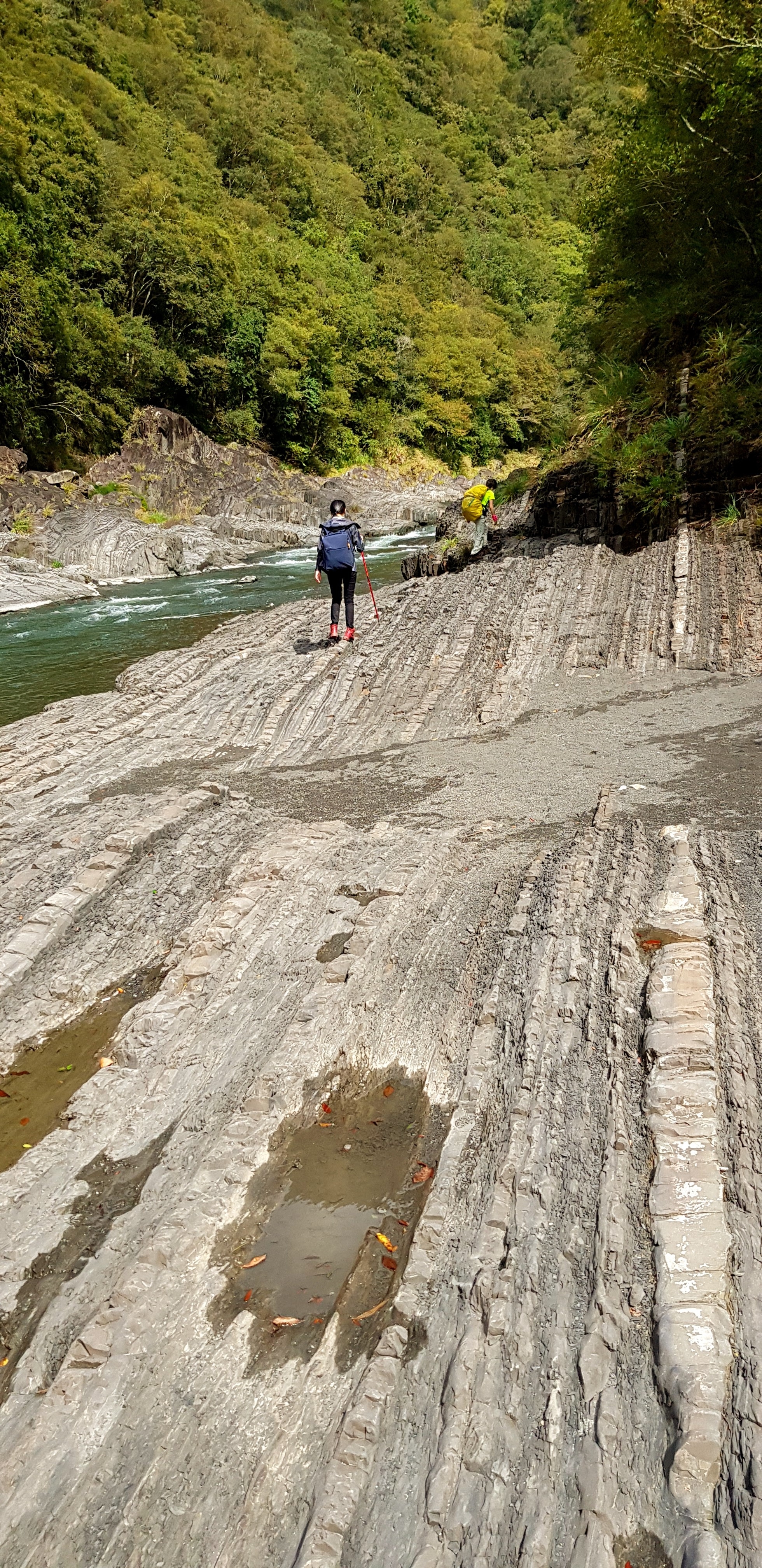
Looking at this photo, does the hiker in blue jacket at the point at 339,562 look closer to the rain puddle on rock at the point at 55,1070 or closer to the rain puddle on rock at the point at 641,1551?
the rain puddle on rock at the point at 55,1070

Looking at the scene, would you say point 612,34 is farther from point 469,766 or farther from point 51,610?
point 51,610

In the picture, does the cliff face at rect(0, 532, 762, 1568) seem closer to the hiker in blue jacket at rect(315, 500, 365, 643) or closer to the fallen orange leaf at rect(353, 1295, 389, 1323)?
the fallen orange leaf at rect(353, 1295, 389, 1323)

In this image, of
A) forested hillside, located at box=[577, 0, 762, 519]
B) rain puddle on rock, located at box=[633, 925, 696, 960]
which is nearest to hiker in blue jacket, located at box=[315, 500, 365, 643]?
forested hillside, located at box=[577, 0, 762, 519]

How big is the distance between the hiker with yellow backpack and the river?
2.46m

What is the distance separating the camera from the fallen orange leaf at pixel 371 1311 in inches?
116

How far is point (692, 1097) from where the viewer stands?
3268 mm

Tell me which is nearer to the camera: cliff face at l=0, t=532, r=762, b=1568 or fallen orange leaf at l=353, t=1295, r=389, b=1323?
cliff face at l=0, t=532, r=762, b=1568

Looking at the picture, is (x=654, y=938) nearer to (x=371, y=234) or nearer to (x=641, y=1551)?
(x=641, y=1551)

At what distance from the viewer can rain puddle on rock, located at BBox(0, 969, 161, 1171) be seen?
157 inches

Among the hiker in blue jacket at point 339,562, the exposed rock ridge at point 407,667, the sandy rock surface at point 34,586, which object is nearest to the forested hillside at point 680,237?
the exposed rock ridge at point 407,667

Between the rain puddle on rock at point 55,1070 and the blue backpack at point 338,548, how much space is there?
6.95 metres

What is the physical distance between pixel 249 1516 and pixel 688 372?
1314 cm

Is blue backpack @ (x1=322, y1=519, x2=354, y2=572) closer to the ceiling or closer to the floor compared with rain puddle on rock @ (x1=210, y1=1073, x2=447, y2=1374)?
closer to the ceiling

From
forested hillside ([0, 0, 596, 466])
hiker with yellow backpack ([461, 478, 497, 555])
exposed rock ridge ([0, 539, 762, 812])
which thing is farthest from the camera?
forested hillside ([0, 0, 596, 466])
